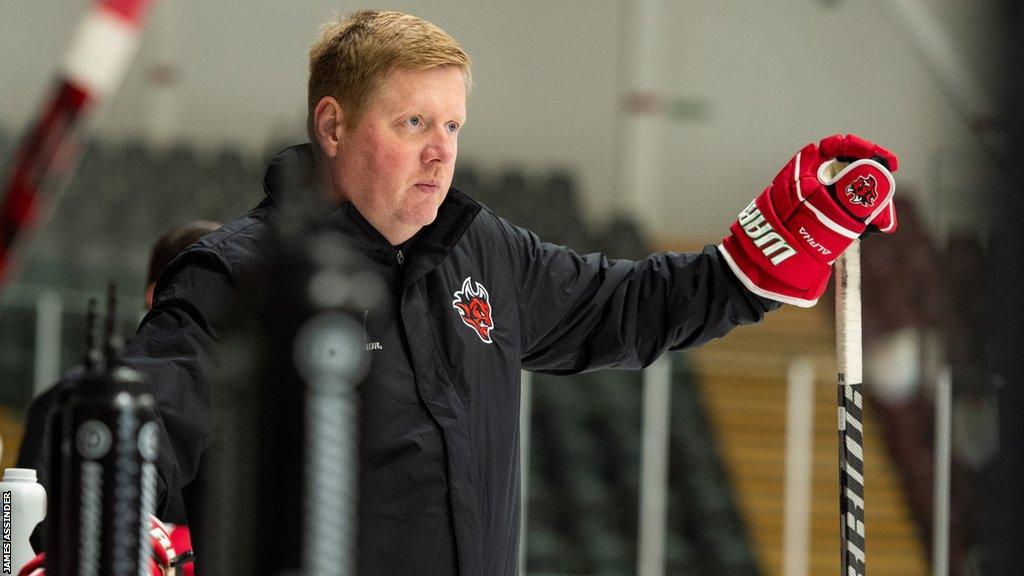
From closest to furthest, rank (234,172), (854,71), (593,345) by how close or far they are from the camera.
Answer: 1. (593,345)
2. (234,172)
3. (854,71)

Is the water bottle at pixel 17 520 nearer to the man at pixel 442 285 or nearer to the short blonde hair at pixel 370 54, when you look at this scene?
the man at pixel 442 285

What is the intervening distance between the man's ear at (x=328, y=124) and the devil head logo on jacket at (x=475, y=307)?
0.72 ft

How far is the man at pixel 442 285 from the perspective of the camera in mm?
1452

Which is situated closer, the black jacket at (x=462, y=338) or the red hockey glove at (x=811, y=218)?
the black jacket at (x=462, y=338)

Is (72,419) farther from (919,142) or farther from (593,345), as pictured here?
(919,142)

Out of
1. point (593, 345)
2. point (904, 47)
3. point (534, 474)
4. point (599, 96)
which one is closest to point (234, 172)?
point (599, 96)

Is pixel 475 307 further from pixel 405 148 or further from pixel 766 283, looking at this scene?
pixel 766 283

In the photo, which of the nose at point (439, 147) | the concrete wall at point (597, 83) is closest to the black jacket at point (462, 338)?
the nose at point (439, 147)

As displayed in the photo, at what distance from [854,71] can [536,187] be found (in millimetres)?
2068

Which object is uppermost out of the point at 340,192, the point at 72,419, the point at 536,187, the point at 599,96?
the point at 599,96

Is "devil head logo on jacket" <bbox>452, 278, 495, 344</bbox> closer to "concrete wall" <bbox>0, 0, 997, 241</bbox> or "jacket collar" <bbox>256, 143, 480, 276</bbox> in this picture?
"jacket collar" <bbox>256, 143, 480, 276</bbox>

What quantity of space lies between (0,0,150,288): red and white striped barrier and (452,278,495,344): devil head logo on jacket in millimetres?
917

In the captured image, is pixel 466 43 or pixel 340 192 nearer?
pixel 340 192

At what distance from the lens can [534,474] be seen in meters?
5.20
